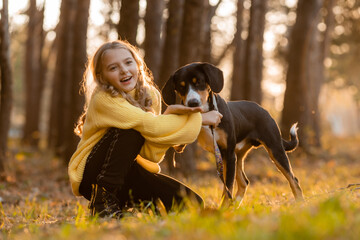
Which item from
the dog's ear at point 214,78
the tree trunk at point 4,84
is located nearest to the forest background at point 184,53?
the tree trunk at point 4,84

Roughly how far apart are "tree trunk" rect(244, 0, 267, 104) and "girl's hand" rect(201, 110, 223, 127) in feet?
27.5

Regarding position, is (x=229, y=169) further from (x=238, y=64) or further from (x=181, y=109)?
(x=238, y=64)

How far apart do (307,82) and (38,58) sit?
1216cm

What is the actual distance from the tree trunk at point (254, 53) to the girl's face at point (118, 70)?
8.67m

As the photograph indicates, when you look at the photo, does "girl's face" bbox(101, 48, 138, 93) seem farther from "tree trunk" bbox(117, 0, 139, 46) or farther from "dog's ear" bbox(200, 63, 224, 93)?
"tree trunk" bbox(117, 0, 139, 46)

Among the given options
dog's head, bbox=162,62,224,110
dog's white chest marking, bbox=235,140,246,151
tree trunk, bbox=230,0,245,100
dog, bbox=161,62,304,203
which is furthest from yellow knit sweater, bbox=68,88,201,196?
tree trunk, bbox=230,0,245,100

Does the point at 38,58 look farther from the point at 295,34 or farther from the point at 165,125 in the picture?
the point at 165,125

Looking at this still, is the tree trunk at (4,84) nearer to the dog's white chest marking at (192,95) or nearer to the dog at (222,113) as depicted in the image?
the dog at (222,113)

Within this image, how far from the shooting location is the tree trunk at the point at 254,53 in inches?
519

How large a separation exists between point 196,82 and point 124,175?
49.8 inches

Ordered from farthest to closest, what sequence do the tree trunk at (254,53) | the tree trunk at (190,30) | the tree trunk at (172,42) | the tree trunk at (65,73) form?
the tree trunk at (65,73), the tree trunk at (254,53), the tree trunk at (172,42), the tree trunk at (190,30)

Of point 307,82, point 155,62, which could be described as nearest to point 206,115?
point 155,62

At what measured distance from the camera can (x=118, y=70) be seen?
4660 millimetres

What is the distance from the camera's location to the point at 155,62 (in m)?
10.3
